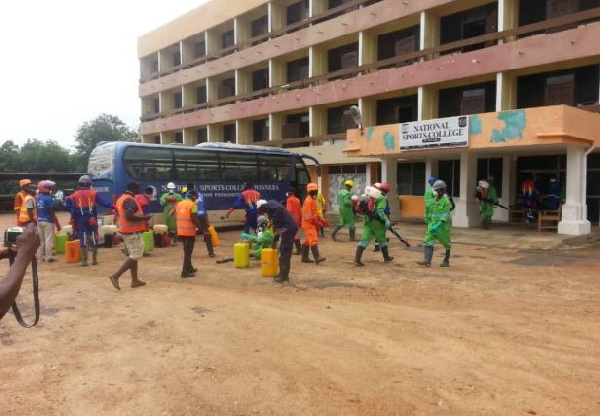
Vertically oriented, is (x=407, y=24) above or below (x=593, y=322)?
above

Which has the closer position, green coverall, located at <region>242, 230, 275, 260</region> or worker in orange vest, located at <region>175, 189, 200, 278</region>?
worker in orange vest, located at <region>175, 189, 200, 278</region>

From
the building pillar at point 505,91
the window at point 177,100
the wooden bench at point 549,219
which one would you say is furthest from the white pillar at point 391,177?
the window at point 177,100

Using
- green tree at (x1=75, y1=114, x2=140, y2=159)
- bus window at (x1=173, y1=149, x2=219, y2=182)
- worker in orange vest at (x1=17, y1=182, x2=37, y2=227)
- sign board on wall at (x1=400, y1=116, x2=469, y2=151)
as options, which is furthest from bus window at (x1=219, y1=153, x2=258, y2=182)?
green tree at (x1=75, y1=114, x2=140, y2=159)

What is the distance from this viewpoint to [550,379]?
3.87 meters

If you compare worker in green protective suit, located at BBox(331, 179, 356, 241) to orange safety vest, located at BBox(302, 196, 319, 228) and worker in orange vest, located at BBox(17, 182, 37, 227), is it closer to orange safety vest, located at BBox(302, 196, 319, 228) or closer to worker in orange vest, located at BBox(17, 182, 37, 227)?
orange safety vest, located at BBox(302, 196, 319, 228)

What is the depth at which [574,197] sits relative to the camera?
13.3 m

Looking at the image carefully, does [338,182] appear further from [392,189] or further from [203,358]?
[203,358]

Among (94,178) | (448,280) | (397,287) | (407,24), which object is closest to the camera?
(397,287)

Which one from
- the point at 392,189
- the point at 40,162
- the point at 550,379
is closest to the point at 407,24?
the point at 392,189

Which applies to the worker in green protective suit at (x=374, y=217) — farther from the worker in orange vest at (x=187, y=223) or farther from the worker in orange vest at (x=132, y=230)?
the worker in orange vest at (x=132, y=230)

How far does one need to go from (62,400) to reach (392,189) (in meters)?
16.3

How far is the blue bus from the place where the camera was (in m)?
14.6

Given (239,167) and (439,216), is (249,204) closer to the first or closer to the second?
(439,216)

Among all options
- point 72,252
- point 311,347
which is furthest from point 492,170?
point 311,347
